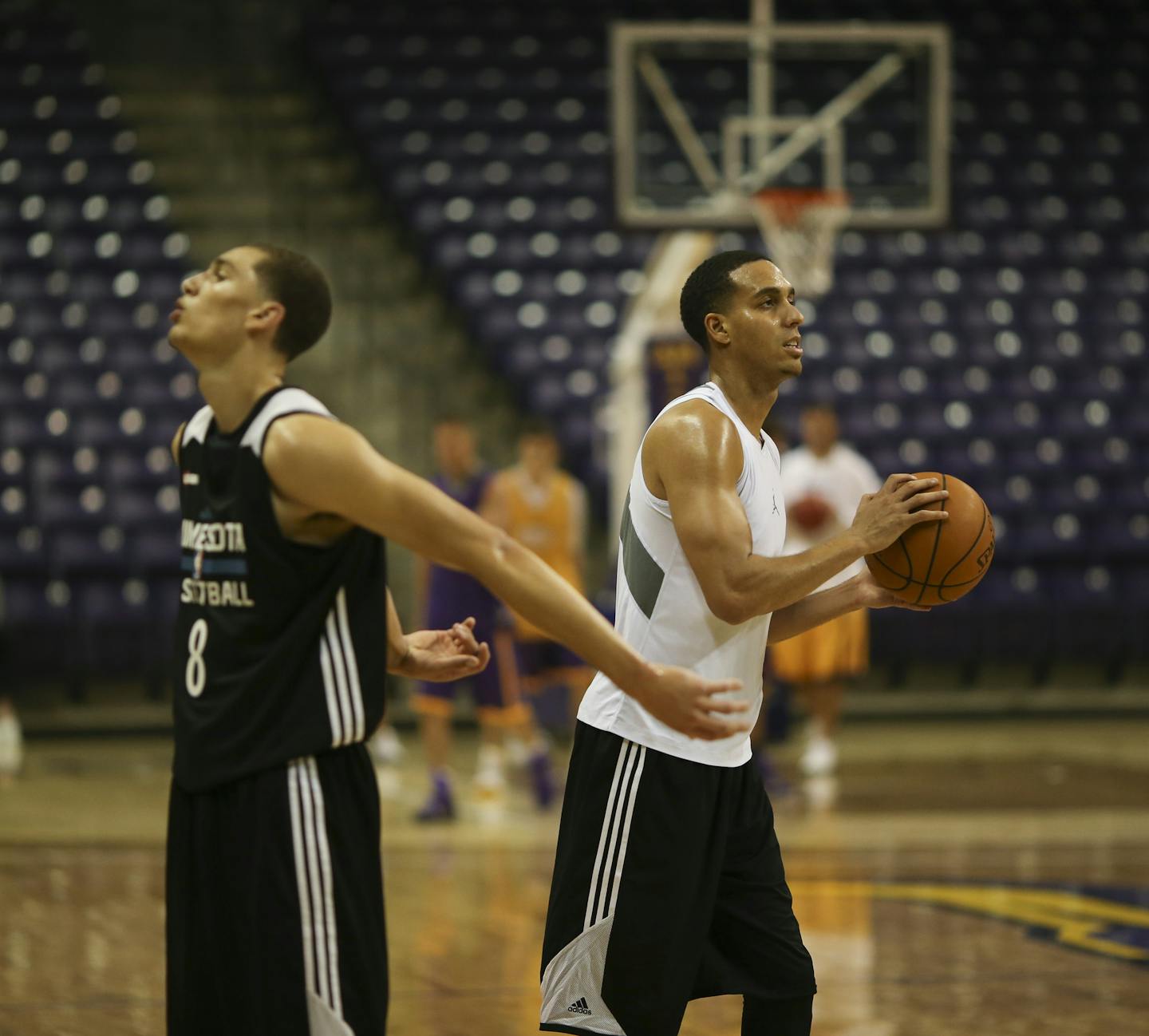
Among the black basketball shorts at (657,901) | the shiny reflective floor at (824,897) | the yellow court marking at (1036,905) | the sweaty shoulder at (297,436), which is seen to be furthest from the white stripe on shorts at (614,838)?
the yellow court marking at (1036,905)

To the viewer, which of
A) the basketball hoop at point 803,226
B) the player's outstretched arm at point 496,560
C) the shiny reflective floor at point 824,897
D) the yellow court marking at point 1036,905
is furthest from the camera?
the basketball hoop at point 803,226

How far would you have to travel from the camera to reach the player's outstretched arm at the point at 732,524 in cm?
296

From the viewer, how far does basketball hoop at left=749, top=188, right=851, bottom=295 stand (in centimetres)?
902

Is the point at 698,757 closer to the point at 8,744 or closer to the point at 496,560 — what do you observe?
the point at 496,560

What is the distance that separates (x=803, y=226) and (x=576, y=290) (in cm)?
386

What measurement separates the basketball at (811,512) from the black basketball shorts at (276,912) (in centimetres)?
599

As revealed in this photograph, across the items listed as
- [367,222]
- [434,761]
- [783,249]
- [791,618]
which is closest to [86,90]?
[367,222]

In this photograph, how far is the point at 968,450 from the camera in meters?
11.9

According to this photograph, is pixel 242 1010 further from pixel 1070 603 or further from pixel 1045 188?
pixel 1045 188

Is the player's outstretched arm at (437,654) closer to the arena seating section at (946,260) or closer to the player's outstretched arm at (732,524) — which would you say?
the player's outstretched arm at (732,524)

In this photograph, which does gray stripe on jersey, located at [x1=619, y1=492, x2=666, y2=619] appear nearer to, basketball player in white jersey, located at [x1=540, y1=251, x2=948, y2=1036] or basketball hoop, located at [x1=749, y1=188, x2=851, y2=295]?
basketball player in white jersey, located at [x1=540, y1=251, x2=948, y2=1036]

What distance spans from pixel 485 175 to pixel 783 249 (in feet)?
17.2

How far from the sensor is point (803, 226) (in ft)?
30.2

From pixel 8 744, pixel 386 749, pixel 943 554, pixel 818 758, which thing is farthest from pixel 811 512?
pixel 943 554
